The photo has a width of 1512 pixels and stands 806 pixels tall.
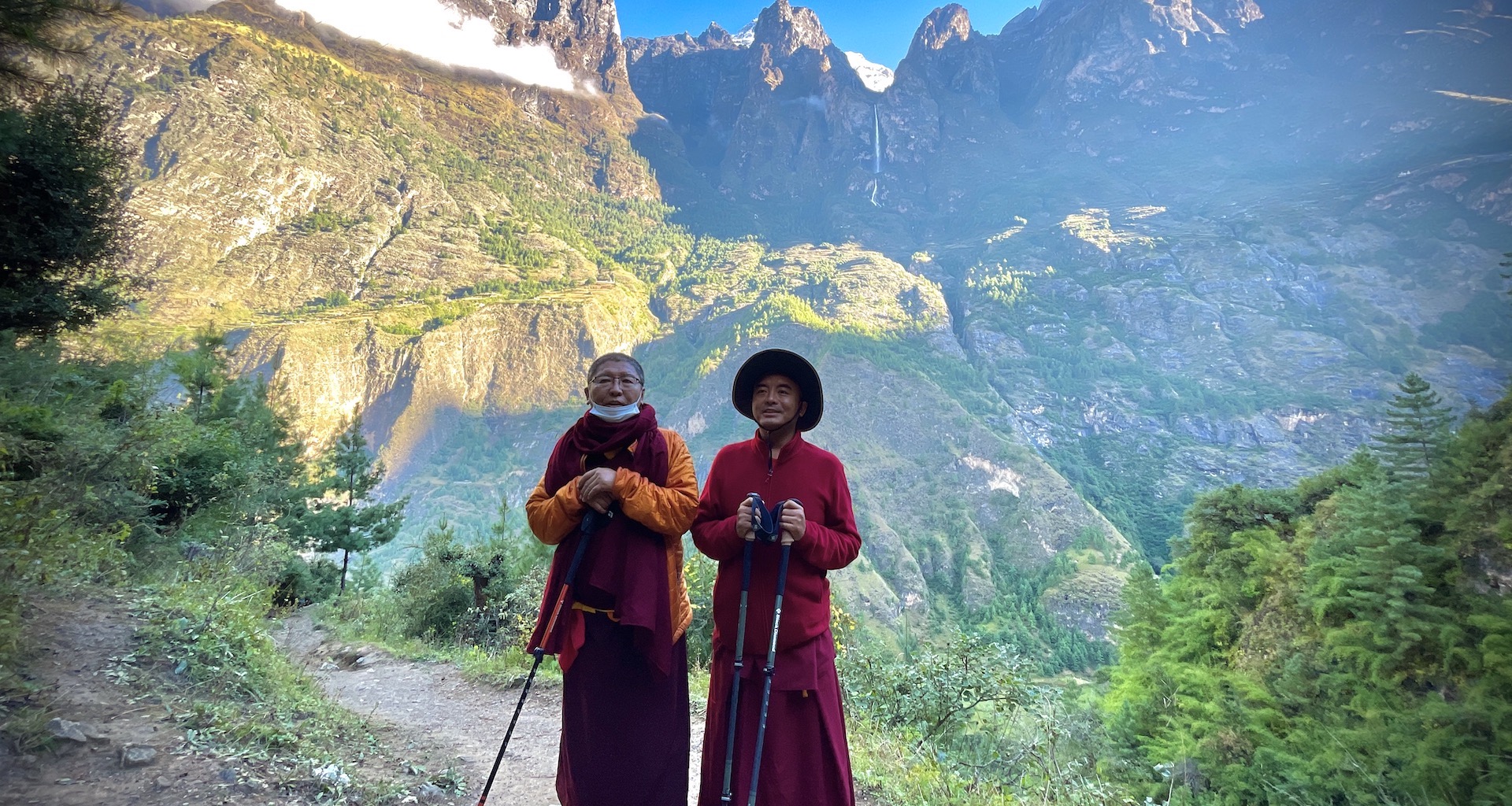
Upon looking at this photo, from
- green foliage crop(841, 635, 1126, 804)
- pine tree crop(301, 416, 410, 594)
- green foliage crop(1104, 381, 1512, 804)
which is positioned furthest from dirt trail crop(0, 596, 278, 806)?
pine tree crop(301, 416, 410, 594)

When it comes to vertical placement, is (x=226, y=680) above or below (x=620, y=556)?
below

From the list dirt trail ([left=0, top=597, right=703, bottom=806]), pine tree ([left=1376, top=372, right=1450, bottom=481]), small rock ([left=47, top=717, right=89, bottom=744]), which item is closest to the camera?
dirt trail ([left=0, top=597, right=703, bottom=806])

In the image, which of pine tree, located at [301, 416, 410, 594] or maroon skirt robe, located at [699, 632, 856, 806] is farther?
pine tree, located at [301, 416, 410, 594]

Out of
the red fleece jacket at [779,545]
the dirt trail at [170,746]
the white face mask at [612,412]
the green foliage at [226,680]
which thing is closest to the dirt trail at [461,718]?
the dirt trail at [170,746]

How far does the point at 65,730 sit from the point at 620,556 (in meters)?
3.23

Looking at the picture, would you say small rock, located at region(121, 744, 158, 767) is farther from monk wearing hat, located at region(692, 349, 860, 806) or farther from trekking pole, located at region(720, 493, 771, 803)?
trekking pole, located at region(720, 493, 771, 803)

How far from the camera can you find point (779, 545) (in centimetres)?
279

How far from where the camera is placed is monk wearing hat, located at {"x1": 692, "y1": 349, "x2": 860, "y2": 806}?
2.62m

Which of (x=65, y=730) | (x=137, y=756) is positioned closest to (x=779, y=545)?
(x=137, y=756)

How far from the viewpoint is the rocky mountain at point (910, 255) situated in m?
88.7

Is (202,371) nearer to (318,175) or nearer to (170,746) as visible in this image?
(170,746)

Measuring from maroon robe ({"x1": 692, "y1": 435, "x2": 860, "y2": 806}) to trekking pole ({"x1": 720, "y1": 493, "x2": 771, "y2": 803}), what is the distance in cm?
5

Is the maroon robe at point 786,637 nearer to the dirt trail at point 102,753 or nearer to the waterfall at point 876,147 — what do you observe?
the dirt trail at point 102,753

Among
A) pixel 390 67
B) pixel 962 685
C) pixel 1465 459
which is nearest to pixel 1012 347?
pixel 1465 459
